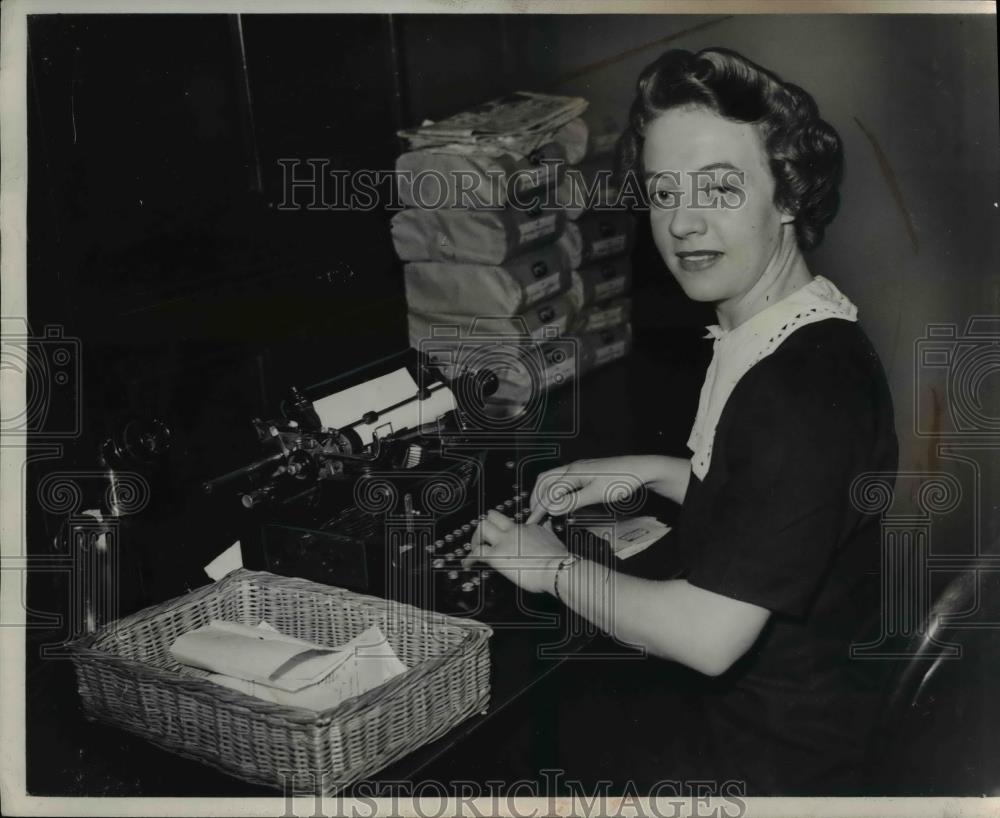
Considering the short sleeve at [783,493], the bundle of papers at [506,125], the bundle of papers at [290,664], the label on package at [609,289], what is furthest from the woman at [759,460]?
the label on package at [609,289]

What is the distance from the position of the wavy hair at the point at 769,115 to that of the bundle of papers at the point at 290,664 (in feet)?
2.94

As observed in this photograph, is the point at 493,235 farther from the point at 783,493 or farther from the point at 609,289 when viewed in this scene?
the point at 783,493

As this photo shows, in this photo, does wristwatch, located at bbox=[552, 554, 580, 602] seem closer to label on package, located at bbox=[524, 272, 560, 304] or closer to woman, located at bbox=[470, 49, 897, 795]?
woman, located at bbox=[470, 49, 897, 795]

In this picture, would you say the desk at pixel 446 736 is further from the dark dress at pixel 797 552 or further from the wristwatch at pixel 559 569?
the dark dress at pixel 797 552

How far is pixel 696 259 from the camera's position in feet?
5.54

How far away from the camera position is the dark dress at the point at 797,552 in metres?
1.47

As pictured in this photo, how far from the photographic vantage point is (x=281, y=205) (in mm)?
1855

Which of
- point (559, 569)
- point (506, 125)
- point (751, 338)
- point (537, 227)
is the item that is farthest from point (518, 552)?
point (506, 125)

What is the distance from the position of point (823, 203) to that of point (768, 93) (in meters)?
0.20

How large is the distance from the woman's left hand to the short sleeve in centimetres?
23

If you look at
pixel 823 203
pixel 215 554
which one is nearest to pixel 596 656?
pixel 215 554

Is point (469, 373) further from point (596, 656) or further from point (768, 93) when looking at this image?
point (768, 93)

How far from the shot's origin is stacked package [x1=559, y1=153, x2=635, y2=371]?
2.09 meters

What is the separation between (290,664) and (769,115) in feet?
3.65
